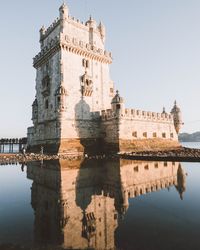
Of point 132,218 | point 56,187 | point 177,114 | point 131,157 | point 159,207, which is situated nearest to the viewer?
point 132,218

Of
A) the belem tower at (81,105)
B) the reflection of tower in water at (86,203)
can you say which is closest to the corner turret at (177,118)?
the belem tower at (81,105)

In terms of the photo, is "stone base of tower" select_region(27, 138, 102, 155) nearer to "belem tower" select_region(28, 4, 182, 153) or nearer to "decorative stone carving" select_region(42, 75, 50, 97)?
"belem tower" select_region(28, 4, 182, 153)

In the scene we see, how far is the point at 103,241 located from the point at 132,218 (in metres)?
2.11

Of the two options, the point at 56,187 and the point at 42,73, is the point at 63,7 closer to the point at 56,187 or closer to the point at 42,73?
the point at 42,73

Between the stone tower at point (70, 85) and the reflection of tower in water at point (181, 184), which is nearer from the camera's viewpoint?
the reflection of tower in water at point (181, 184)

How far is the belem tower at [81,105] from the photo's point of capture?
32000 millimetres

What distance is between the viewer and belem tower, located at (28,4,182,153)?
32.0 metres

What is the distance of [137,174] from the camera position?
15.5 metres

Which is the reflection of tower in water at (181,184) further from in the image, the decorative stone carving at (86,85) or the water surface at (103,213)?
the decorative stone carving at (86,85)

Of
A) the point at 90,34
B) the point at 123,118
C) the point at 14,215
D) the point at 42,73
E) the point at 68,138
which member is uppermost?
the point at 90,34

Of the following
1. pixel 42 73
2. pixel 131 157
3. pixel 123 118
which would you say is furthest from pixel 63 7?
pixel 131 157

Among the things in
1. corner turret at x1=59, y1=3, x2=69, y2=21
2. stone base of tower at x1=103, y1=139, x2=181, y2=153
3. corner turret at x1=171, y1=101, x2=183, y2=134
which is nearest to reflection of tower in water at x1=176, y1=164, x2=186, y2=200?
stone base of tower at x1=103, y1=139, x2=181, y2=153

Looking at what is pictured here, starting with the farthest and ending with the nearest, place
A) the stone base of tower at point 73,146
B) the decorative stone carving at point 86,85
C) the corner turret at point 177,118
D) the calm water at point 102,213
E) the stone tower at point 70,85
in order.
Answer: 1. the corner turret at point 177,118
2. the decorative stone carving at point 86,85
3. the stone tower at point 70,85
4. the stone base of tower at point 73,146
5. the calm water at point 102,213

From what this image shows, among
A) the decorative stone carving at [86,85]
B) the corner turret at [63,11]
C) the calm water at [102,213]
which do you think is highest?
the corner turret at [63,11]
